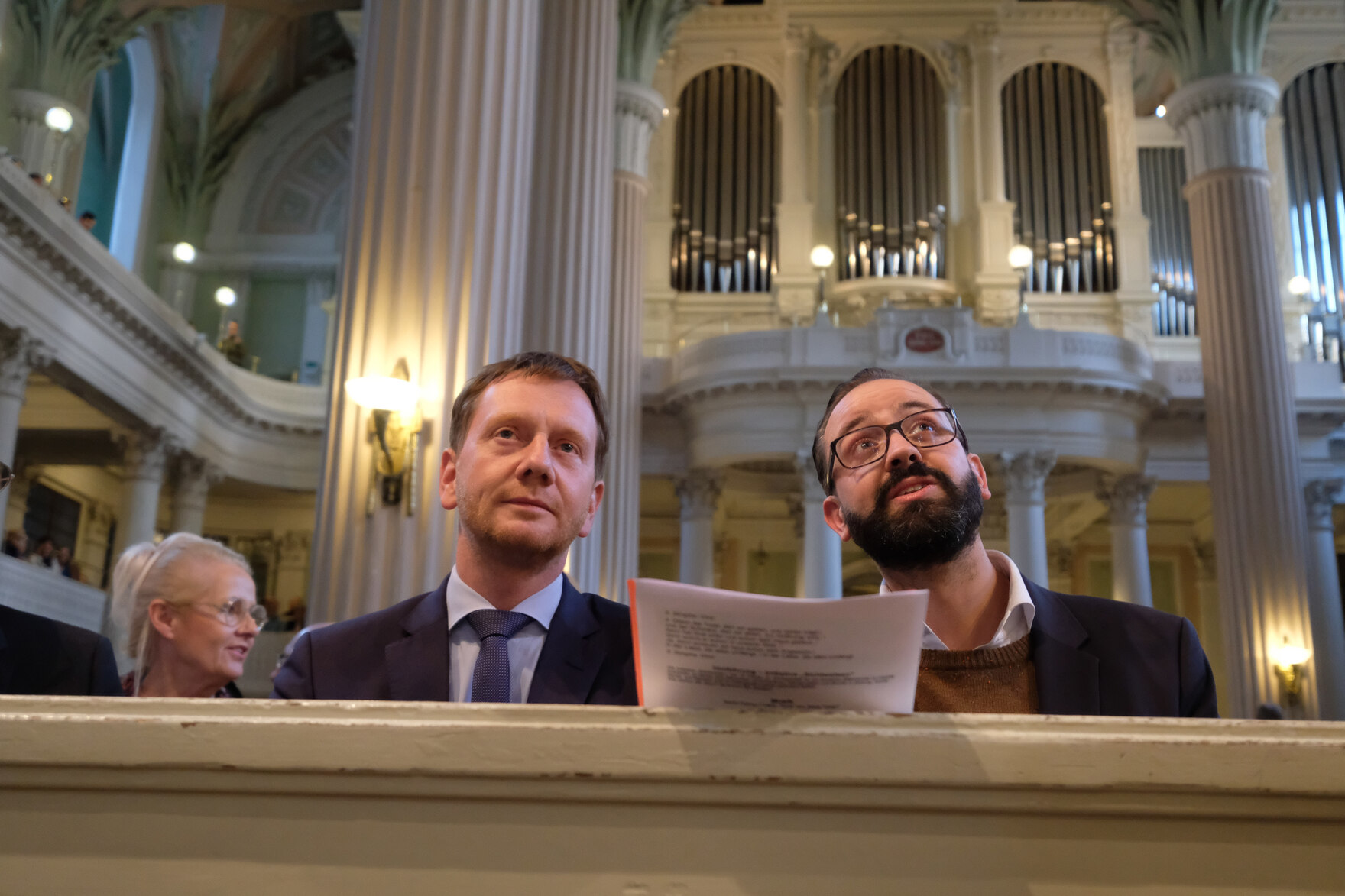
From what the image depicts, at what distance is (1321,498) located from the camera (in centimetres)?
1644

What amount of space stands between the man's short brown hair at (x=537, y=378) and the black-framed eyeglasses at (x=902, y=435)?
0.49m

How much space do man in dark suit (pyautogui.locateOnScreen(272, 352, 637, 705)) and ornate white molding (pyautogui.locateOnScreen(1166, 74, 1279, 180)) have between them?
46.1 feet

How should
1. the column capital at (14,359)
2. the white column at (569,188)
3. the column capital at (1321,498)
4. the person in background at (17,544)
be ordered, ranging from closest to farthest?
the white column at (569,188), the person in background at (17,544), the column capital at (14,359), the column capital at (1321,498)

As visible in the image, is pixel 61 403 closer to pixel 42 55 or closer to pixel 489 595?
pixel 42 55

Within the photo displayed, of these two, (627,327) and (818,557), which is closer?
(627,327)

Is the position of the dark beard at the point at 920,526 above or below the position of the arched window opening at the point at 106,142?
below

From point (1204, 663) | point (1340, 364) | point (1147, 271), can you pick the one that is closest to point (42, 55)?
point (1147, 271)

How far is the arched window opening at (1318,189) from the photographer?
59.8 feet

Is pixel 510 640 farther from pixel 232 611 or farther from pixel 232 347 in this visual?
pixel 232 347

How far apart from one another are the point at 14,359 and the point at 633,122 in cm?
710

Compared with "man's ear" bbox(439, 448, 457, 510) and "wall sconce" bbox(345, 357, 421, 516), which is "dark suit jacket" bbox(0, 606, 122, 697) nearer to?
"man's ear" bbox(439, 448, 457, 510)

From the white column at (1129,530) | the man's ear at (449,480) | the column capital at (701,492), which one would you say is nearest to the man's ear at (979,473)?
the man's ear at (449,480)

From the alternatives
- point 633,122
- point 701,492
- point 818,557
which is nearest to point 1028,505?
point 818,557

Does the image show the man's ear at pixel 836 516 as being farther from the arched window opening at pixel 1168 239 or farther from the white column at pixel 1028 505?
the arched window opening at pixel 1168 239
